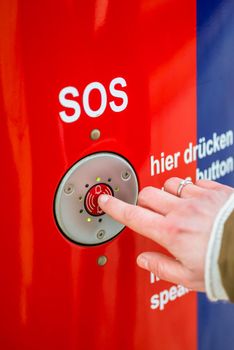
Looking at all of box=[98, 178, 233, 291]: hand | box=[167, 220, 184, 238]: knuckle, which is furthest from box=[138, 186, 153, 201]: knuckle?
box=[167, 220, 184, 238]: knuckle

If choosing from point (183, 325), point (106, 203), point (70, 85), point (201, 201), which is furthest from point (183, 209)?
point (183, 325)

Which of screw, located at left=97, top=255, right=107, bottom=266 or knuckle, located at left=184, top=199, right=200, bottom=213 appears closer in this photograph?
knuckle, located at left=184, top=199, right=200, bottom=213

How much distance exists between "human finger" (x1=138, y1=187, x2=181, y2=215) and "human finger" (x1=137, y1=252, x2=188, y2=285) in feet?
0.23

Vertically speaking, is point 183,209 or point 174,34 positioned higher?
point 174,34

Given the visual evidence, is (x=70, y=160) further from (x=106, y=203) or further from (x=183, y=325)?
(x=183, y=325)

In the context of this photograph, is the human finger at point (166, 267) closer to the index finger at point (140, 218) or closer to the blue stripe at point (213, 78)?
the index finger at point (140, 218)

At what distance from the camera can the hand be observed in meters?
0.84

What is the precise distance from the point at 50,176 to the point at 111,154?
124 mm

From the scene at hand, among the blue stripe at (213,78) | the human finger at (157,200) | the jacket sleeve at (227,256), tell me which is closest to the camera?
the jacket sleeve at (227,256)

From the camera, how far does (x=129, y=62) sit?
37.4 inches

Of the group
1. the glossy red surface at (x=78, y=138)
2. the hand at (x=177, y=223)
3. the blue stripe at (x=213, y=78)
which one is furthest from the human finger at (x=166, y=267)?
the blue stripe at (x=213, y=78)

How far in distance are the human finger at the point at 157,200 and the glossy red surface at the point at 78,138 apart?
0.07 metres

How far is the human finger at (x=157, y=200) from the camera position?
908 mm

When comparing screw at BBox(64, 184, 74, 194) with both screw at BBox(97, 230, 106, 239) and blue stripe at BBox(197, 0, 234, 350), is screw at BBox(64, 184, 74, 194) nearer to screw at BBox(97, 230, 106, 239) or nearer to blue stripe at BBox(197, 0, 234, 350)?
screw at BBox(97, 230, 106, 239)
